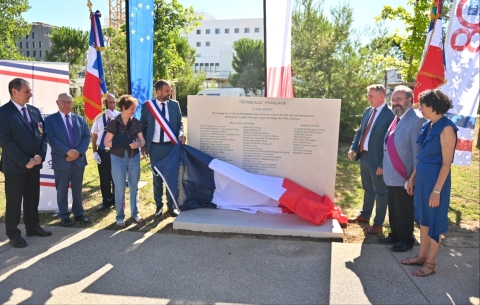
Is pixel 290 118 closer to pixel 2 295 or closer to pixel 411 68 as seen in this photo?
pixel 2 295

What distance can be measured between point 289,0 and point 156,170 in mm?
3237

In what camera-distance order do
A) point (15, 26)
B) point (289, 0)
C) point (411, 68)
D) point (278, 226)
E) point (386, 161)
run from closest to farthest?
point (386, 161) → point (278, 226) → point (289, 0) → point (411, 68) → point (15, 26)

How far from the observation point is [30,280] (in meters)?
3.71

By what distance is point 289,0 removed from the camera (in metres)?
5.82

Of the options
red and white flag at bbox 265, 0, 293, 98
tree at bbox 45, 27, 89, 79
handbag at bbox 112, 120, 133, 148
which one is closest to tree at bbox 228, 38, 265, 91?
tree at bbox 45, 27, 89, 79

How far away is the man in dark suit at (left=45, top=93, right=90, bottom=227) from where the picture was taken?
5.09 meters

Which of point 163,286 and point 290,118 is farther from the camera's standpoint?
point 290,118

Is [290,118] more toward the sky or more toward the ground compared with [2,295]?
more toward the sky

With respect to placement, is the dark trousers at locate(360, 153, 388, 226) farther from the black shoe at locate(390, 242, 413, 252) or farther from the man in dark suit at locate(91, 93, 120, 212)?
the man in dark suit at locate(91, 93, 120, 212)

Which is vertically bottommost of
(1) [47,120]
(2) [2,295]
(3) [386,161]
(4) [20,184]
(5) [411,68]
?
(2) [2,295]

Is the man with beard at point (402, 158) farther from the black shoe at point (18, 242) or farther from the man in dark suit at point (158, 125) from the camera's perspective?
the black shoe at point (18, 242)

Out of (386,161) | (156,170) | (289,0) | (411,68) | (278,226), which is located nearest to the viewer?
(386,161)

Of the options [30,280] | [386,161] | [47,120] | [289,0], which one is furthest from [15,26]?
[386,161]

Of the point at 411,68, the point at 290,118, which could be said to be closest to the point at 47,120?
the point at 290,118
